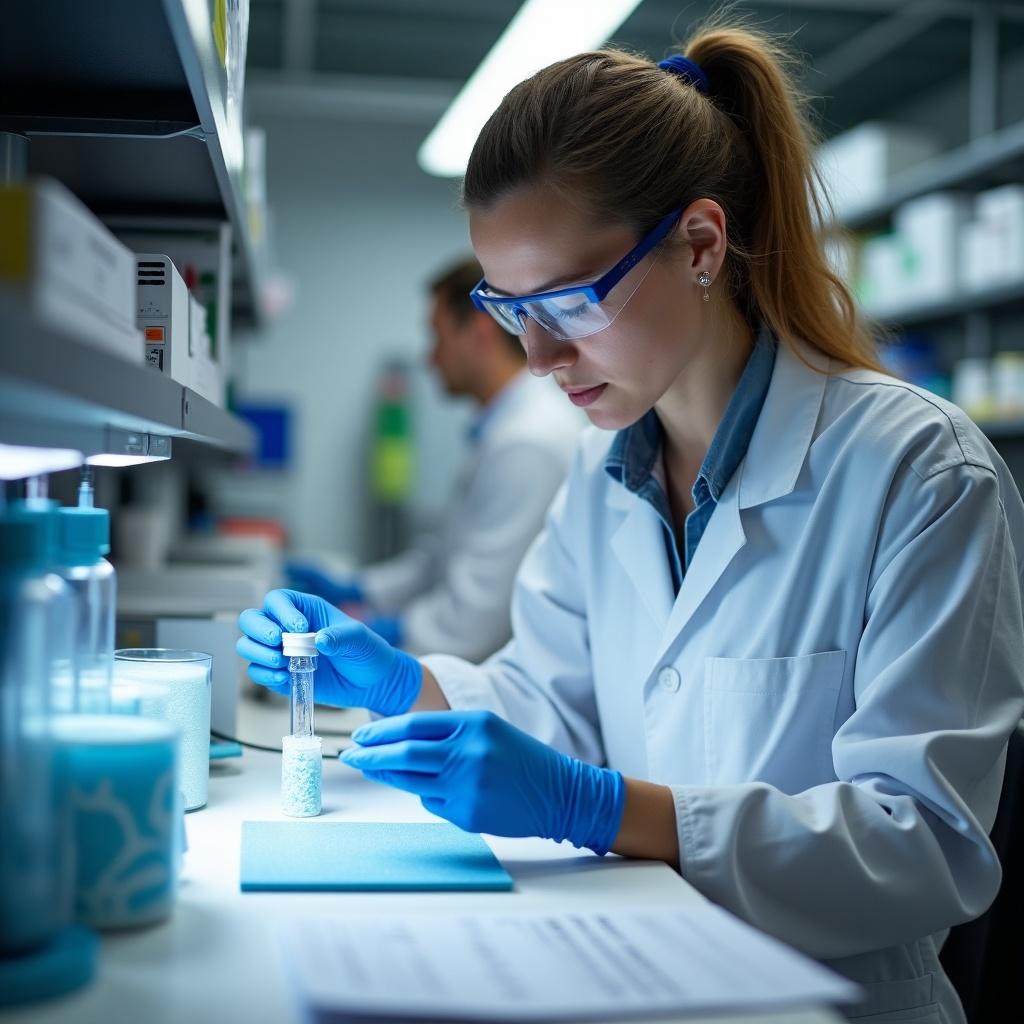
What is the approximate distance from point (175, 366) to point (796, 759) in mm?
799

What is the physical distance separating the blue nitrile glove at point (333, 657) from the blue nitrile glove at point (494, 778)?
297mm

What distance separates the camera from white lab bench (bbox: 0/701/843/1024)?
0.70 metres

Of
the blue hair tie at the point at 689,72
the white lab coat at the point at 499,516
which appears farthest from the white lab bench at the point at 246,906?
the white lab coat at the point at 499,516

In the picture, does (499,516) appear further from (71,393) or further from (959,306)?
(71,393)

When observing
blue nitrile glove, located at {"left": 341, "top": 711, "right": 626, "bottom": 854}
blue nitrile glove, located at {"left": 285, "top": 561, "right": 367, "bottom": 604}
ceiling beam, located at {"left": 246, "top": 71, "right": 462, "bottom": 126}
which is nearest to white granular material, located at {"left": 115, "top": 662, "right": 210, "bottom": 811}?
blue nitrile glove, located at {"left": 341, "top": 711, "right": 626, "bottom": 854}

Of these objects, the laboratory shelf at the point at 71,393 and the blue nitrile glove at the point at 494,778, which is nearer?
the laboratory shelf at the point at 71,393

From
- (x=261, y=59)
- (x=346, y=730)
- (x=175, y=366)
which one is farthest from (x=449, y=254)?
(x=175, y=366)

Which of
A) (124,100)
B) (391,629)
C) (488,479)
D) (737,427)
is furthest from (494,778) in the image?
(391,629)

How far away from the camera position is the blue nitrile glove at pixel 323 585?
3.64m

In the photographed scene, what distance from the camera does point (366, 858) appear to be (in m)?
1.01

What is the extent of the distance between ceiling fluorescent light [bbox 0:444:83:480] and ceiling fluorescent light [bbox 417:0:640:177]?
1262 millimetres

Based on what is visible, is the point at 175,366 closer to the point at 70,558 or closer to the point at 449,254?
the point at 70,558

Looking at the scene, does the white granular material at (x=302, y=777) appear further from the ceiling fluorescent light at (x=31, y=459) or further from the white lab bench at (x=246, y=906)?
the ceiling fluorescent light at (x=31, y=459)

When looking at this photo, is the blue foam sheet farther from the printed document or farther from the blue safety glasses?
the blue safety glasses
